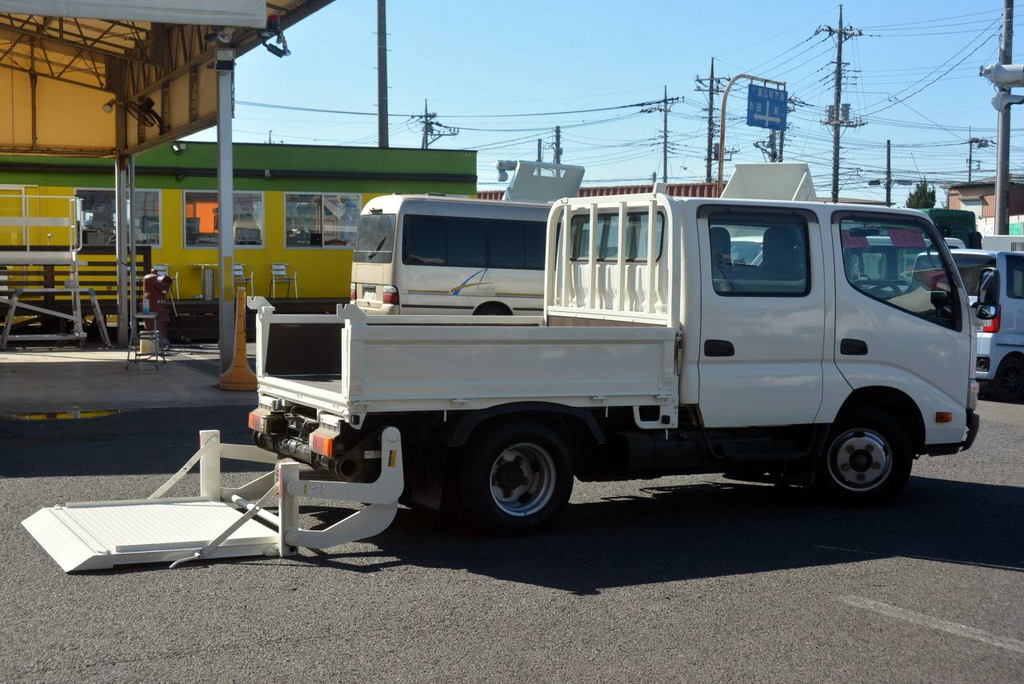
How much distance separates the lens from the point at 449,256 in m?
19.9

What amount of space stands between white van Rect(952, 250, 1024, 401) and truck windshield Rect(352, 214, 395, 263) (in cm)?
871

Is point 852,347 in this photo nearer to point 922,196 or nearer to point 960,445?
point 960,445

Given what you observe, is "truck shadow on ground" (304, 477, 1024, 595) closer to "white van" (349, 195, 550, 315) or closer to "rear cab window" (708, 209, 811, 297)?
"rear cab window" (708, 209, 811, 297)

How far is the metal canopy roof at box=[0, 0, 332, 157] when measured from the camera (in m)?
15.5

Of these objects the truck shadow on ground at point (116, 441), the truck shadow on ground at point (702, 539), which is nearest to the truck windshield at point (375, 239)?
the truck shadow on ground at point (116, 441)

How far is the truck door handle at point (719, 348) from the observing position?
7707 millimetres

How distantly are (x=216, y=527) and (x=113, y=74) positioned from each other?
1592 centimetres

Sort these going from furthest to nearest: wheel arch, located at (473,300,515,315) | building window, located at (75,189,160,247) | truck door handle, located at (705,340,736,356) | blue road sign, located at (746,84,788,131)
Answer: blue road sign, located at (746,84,788,131) → building window, located at (75,189,160,247) → wheel arch, located at (473,300,515,315) → truck door handle, located at (705,340,736,356)

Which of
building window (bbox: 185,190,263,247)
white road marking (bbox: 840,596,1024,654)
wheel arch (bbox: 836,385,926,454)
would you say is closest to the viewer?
white road marking (bbox: 840,596,1024,654)

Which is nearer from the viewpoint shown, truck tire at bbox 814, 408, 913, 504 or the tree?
truck tire at bbox 814, 408, 913, 504

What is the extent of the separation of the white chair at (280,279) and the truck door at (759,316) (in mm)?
18778

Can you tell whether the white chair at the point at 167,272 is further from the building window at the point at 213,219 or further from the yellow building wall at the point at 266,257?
the building window at the point at 213,219

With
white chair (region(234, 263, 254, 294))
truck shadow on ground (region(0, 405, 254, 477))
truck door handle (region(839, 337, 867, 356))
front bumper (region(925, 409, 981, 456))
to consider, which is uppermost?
white chair (region(234, 263, 254, 294))

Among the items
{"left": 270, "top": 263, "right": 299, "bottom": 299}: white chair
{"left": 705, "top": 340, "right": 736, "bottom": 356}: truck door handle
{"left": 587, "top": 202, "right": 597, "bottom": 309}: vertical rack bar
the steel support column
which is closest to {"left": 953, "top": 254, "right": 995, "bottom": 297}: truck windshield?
{"left": 587, "top": 202, "right": 597, "bottom": 309}: vertical rack bar
